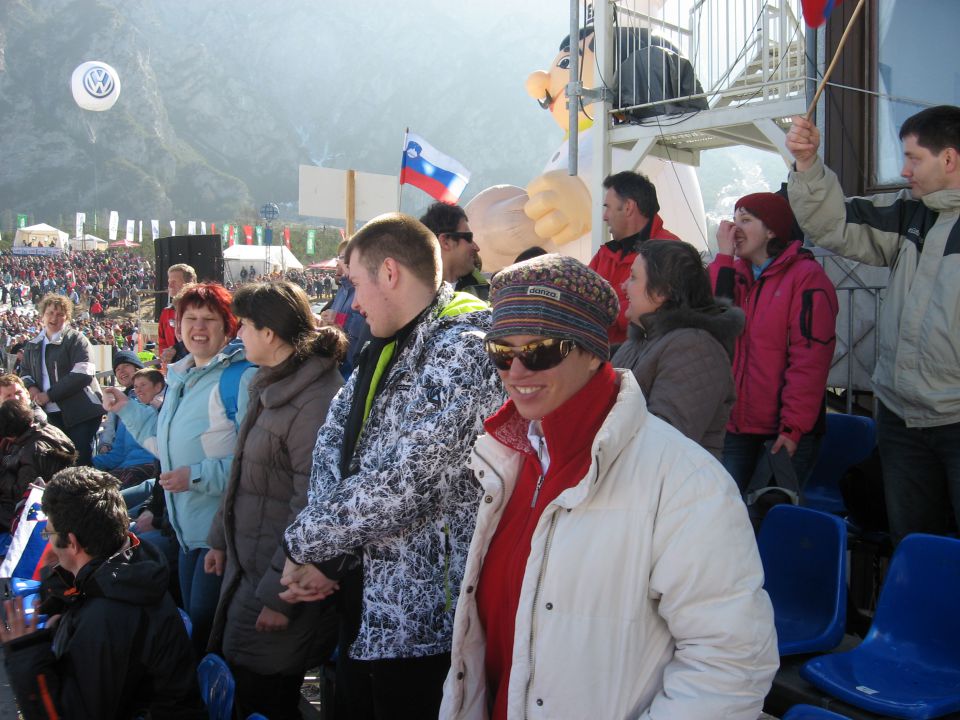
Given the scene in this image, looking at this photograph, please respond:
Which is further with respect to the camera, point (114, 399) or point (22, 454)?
point (22, 454)

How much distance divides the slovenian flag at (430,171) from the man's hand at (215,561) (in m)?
5.80

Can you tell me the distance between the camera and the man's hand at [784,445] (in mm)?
3467

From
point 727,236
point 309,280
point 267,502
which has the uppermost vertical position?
point 309,280

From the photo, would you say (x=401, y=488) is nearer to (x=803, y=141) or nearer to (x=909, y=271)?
(x=803, y=141)

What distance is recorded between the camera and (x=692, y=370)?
2.62 m

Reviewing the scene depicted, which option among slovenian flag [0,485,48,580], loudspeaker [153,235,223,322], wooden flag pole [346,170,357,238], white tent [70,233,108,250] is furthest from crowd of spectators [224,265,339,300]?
slovenian flag [0,485,48,580]

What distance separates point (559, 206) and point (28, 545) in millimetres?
4966

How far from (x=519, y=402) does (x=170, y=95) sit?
129m

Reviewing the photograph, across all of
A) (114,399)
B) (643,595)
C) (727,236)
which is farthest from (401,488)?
(114,399)

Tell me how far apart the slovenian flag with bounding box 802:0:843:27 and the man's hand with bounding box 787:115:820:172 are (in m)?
1.06

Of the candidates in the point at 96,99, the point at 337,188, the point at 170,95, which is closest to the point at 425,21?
the point at 170,95

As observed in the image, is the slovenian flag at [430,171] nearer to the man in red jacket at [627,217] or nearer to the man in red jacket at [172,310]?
the man in red jacket at [172,310]

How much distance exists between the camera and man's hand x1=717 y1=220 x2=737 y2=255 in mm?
3797

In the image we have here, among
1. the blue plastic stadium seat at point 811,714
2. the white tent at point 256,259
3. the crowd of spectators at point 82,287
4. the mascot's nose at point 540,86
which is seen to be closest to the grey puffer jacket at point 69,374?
the mascot's nose at point 540,86
